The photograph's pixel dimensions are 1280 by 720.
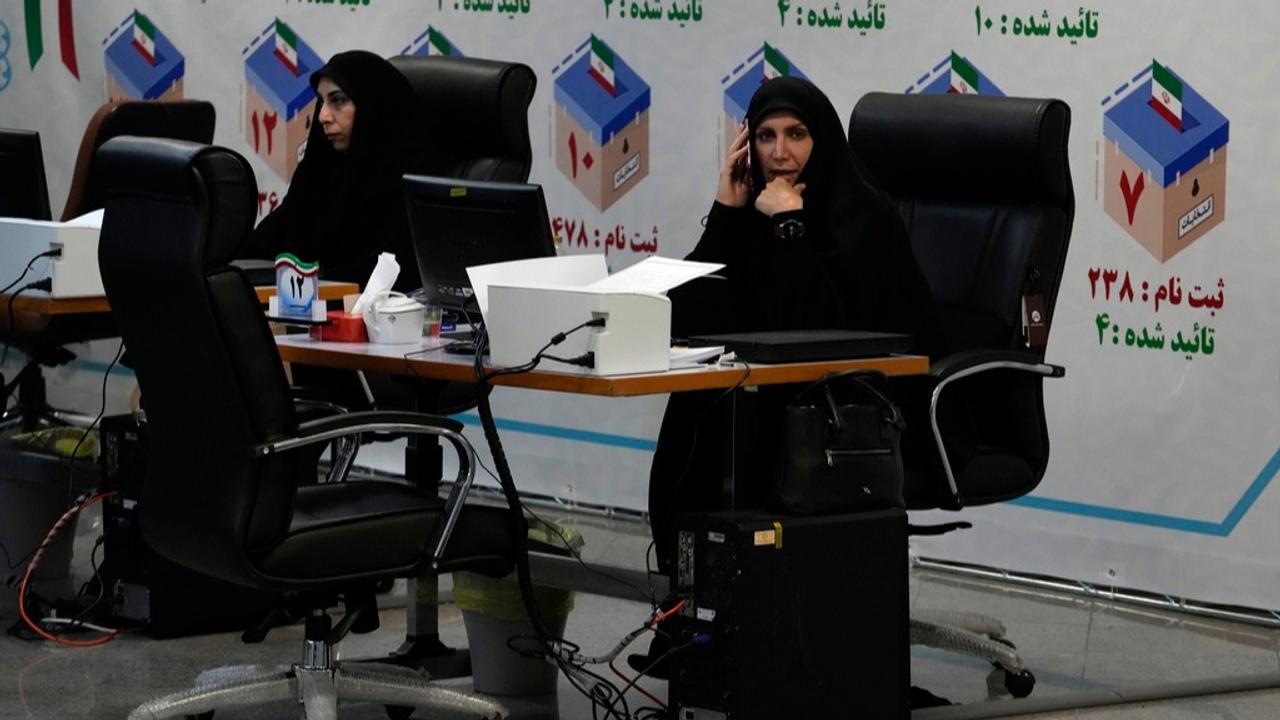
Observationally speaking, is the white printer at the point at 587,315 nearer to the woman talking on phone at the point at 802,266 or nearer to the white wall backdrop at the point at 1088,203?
the woman talking on phone at the point at 802,266

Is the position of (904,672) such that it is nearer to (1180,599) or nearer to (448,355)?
(448,355)

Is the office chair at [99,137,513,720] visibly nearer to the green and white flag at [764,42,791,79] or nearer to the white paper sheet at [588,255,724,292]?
the white paper sheet at [588,255,724,292]

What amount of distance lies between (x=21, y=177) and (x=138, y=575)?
119cm

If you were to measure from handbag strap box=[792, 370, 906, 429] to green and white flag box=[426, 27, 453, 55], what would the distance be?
2.83m

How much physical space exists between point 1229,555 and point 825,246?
55.2 inches

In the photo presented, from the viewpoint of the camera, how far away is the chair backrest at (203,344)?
327 cm

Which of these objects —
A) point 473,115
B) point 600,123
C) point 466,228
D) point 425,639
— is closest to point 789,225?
point 466,228

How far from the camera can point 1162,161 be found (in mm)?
4816

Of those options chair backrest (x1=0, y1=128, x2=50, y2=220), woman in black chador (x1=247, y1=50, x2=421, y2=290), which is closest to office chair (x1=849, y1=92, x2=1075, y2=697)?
woman in black chador (x1=247, y1=50, x2=421, y2=290)

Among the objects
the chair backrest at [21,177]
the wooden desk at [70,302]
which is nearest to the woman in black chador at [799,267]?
the wooden desk at [70,302]

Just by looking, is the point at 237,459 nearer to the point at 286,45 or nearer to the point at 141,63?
the point at 286,45

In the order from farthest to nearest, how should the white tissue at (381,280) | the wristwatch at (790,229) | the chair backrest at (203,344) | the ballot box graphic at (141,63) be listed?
the ballot box graphic at (141,63)
the wristwatch at (790,229)
the white tissue at (381,280)
the chair backrest at (203,344)

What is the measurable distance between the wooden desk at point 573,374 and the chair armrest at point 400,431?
3.9 inches

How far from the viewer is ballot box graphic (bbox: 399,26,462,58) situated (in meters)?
6.12
